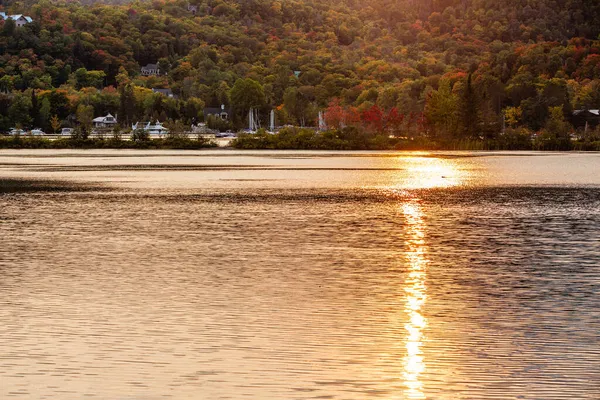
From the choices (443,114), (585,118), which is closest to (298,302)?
(443,114)

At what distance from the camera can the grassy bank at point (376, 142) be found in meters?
140

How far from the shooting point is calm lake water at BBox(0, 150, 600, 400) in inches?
Result: 493

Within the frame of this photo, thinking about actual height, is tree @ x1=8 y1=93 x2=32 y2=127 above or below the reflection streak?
above

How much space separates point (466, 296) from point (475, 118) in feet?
397

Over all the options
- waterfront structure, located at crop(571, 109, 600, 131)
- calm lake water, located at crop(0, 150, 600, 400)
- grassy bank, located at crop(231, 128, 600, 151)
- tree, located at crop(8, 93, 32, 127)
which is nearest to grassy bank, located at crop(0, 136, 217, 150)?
grassy bank, located at crop(231, 128, 600, 151)

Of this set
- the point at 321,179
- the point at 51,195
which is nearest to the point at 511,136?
the point at 321,179

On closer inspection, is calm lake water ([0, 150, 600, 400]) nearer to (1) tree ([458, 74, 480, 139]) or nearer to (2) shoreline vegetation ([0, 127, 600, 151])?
(1) tree ([458, 74, 480, 139])

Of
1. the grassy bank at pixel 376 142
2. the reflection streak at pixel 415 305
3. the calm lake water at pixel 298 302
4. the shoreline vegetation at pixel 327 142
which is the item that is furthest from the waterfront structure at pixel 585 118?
the reflection streak at pixel 415 305

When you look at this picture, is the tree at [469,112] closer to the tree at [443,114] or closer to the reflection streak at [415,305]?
the tree at [443,114]

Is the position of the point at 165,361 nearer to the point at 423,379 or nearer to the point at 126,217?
the point at 423,379

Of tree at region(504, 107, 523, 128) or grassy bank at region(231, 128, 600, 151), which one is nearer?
grassy bank at region(231, 128, 600, 151)

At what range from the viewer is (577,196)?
48.7 meters

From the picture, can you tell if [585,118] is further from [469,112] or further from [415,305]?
[415,305]

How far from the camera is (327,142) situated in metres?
145
